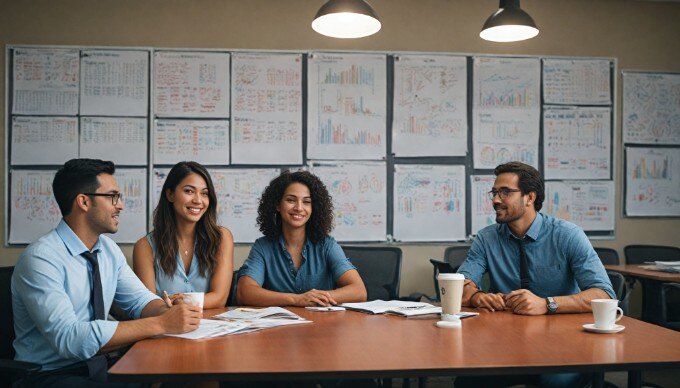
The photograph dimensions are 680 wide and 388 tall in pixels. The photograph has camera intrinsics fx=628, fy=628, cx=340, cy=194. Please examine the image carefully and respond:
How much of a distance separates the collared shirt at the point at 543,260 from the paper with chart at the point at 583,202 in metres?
2.17

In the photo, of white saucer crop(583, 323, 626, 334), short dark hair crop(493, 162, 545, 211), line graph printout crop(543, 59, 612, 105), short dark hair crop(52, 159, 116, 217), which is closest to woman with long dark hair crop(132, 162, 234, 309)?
short dark hair crop(52, 159, 116, 217)

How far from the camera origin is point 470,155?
4660 millimetres

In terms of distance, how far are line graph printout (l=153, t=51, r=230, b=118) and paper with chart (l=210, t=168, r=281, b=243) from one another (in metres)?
0.44

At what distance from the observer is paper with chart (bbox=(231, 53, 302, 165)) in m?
4.50

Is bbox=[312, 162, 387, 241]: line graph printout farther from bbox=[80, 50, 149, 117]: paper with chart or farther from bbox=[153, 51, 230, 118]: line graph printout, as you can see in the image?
bbox=[80, 50, 149, 117]: paper with chart

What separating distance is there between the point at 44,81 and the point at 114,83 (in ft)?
1.55

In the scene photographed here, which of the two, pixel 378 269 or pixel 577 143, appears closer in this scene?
pixel 378 269

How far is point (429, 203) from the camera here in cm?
462

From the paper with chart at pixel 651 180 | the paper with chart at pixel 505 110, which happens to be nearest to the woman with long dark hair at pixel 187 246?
the paper with chart at pixel 505 110

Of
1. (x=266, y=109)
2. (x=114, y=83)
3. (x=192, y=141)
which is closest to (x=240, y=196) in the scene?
(x=192, y=141)

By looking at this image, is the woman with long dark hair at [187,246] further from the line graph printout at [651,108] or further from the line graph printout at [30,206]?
the line graph printout at [651,108]

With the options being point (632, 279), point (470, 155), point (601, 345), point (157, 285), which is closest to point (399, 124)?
point (470, 155)

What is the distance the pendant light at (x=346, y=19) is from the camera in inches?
108

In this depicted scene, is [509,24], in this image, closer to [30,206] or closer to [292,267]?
[292,267]
